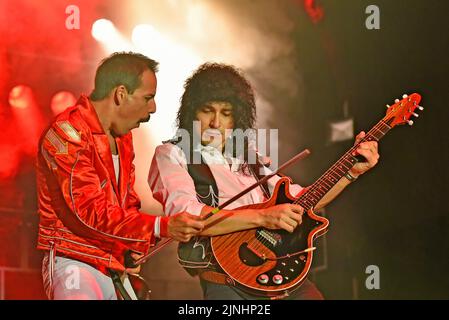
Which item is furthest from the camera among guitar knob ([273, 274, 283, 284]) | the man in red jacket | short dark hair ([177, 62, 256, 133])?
short dark hair ([177, 62, 256, 133])

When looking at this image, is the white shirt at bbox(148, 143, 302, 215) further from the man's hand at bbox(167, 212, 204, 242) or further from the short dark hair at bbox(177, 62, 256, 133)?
the short dark hair at bbox(177, 62, 256, 133)

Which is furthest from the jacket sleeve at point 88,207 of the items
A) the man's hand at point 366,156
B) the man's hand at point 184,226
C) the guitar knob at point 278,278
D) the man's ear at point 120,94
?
the man's hand at point 366,156

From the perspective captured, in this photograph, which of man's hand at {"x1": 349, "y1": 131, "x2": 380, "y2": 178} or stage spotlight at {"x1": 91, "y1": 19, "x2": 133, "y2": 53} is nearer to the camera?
man's hand at {"x1": 349, "y1": 131, "x2": 380, "y2": 178}

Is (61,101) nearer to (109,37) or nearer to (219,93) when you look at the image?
(109,37)

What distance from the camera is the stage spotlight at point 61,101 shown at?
16.5 feet

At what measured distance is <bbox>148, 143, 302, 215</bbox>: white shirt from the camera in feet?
16.1

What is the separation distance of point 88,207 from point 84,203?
0.03 m

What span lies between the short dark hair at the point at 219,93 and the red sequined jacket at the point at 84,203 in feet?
1.69

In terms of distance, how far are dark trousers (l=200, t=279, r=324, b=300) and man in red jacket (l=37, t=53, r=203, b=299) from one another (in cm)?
31

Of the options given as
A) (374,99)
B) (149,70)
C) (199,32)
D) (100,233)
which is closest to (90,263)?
(100,233)

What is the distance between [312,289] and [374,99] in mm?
1154
